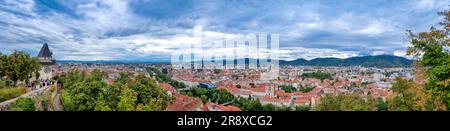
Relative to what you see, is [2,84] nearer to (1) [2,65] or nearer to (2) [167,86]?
(1) [2,65]

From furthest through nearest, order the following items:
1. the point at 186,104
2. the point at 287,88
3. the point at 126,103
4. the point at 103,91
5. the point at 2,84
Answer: the point at 287,88
the point at 103,91
the point at 2,84
the point at 126,103
the point at 186,104

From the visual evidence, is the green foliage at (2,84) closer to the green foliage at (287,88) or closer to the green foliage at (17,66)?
the green foliage at (17,66)

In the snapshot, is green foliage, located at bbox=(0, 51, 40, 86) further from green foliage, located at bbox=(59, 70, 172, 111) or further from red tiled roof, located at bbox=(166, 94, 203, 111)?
red tiled roof, located at bbox=(166, 94, 203, 111)

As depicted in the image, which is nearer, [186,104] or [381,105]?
[186,104]

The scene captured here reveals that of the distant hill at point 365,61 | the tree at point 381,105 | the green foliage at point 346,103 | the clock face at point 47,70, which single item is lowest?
the tree at point 381,105

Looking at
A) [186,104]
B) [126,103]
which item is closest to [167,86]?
[126,103]

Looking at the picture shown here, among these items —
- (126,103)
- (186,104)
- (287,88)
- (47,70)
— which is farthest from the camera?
(287,88)

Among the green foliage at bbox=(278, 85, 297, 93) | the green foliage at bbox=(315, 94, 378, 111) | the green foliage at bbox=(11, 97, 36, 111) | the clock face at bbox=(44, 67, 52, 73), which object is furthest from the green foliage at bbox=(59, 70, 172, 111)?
the green foliage at bbox=(315, 94, 378, 111)

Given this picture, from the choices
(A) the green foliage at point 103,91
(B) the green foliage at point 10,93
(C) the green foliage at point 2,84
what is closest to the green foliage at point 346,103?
(A) the green foliage at point 103,91
